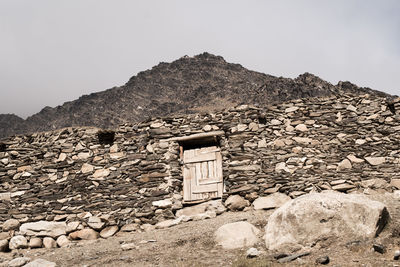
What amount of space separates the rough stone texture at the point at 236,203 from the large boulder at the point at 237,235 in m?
1.77

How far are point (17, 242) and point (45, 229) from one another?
2.09 ft

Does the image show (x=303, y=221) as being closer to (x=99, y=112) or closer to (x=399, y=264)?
(x=399, y=264)

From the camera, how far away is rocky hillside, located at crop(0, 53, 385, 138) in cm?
3422

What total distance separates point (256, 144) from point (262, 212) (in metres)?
1.72

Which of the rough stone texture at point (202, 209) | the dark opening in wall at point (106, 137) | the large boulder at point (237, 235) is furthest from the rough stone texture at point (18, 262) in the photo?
the large boulder at point (237, 235)

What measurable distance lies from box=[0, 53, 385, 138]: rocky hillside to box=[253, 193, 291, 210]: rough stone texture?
23.9 meters

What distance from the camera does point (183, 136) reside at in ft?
29.4

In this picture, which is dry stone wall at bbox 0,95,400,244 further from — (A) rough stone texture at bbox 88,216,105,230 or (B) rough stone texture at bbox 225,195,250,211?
(B) rough stone texture at bbox 225,195,250,211

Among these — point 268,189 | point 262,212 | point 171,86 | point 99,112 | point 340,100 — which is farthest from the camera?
point 171,86

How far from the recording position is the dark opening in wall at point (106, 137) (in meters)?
9.01

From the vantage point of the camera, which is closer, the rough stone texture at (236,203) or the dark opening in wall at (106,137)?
the rough stone texture at (236,203)

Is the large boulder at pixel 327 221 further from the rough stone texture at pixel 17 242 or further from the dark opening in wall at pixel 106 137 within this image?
the rough stone texture at pixel 17 242

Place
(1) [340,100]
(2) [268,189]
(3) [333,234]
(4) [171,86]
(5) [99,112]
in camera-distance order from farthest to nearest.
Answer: (4) [171,86] < (5) [99,112] < (1) [340,100] < (2) [268,189] < (3) [333,234]

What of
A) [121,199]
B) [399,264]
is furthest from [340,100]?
[121,199]
